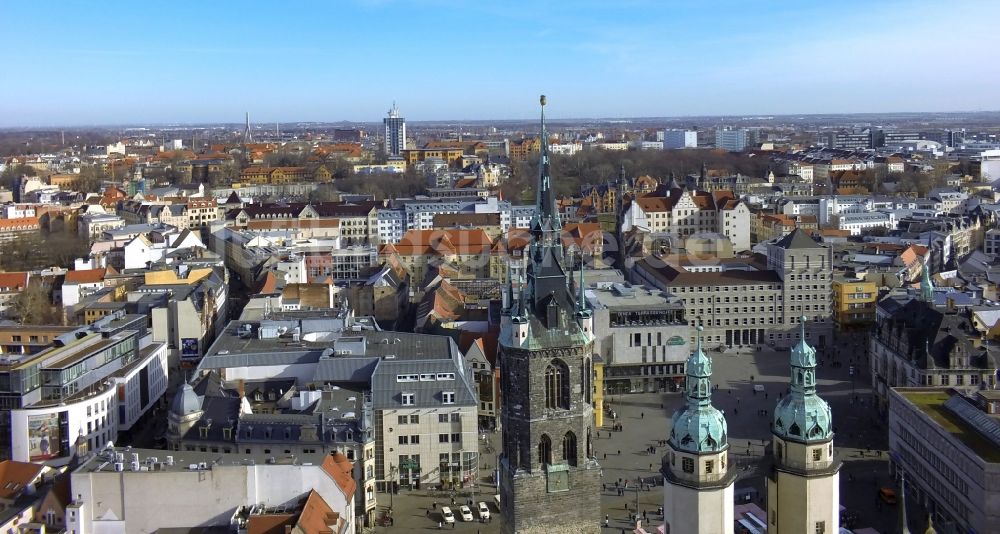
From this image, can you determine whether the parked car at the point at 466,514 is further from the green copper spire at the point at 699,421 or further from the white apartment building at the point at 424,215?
the white apartment building at the point at 424,215

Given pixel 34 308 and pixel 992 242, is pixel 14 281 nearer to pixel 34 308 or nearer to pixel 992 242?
pixel 34 308

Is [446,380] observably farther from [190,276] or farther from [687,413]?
[190,276]

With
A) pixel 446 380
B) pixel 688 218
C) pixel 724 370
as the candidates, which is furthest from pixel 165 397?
pixel 688 218

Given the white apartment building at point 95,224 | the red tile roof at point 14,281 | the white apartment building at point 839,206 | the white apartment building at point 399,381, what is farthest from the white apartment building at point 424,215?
the white apartment building at point 399,381

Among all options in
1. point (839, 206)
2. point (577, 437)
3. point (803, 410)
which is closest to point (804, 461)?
point (803, 410)

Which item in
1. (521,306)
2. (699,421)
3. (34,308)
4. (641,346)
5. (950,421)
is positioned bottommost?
(641,346)

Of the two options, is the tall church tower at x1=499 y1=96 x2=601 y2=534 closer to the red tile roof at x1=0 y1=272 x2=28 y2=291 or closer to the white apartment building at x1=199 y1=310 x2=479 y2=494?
the white apartment building at x1=199 y1=310 x2=479 y2=494

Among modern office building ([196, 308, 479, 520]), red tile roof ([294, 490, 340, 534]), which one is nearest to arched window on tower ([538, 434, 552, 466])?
red tile roof ([294, 490, 340, 534])
